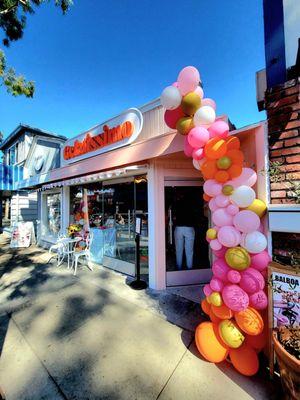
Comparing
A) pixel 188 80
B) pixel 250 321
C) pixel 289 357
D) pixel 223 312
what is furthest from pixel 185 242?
pixel 188 80

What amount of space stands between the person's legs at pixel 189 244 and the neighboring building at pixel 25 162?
264 inches

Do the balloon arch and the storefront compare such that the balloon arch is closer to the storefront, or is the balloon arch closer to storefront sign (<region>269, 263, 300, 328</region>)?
storefront sign (<region>269, 263, 300, 328</region>)

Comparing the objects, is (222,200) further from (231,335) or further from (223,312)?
(231,335)

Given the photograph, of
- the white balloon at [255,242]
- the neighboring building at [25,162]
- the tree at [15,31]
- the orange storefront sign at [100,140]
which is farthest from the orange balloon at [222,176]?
the neighboring building at [25,162]

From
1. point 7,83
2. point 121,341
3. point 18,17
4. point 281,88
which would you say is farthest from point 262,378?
point 18,17

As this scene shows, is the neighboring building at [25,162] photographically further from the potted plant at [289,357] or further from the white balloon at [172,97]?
the potted plant at [289,357]

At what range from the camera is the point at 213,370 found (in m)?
2.49

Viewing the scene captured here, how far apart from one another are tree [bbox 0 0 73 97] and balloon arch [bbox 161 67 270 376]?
5290 mm

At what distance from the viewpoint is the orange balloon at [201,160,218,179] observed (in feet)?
8.84

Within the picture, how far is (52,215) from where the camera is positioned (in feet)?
32.4

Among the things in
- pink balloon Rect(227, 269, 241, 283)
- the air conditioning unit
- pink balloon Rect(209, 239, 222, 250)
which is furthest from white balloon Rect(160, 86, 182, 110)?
pink balloon Rect(227, 269, 241, 283)

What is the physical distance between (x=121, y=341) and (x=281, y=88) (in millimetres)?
4058

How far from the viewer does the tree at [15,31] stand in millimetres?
Result: 5484

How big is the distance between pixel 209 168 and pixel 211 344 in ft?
7.31
